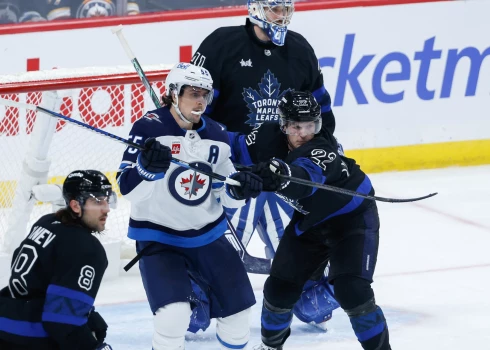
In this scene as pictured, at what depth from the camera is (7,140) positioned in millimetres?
5562

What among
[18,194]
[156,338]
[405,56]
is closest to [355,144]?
[405,56]

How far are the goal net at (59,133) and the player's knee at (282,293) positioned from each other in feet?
4.52

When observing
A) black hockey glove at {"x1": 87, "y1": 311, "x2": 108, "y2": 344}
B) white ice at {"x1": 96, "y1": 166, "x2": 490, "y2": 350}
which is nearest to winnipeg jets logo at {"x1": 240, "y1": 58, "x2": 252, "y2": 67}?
white ice at {"x1": 96, "y1": 166, "x2": 490, "y2": 350}

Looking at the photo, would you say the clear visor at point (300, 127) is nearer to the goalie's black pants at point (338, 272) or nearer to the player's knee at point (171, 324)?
the goalie's black pants at point (338, 272)

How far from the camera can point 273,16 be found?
4285 millimetres

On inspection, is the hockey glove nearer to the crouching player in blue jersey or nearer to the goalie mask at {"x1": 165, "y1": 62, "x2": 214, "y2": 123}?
the crouching player in blue jersey

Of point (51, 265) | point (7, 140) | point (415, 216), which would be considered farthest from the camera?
point (415, 216)

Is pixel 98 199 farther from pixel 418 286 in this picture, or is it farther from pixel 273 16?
pixel 418 286

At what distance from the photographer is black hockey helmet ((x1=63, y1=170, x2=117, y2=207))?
121 inches

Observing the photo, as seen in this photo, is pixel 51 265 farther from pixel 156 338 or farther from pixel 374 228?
pixel 374 228

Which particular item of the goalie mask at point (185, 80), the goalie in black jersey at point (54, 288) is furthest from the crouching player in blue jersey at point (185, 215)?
the goalie in black jersey at point (54, 288)

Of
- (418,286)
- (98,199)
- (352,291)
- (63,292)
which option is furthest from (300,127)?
(418,286)

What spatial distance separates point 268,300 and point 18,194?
1.48m

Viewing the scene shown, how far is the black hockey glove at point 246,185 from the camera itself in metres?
3.47
